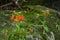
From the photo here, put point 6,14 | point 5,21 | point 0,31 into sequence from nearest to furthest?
point 0,31, point 5,21, point 6,14

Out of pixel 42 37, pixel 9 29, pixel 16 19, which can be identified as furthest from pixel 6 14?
pixel 42 37

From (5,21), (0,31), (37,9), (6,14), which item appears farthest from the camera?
(37,9)

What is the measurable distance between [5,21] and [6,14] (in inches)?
11.5

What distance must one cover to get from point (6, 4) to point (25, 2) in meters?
0.49

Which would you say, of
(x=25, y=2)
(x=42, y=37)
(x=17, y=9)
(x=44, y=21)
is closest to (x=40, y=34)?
(x=42, y=37)

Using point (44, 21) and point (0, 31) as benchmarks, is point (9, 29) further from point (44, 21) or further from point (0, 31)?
point (44, 21)

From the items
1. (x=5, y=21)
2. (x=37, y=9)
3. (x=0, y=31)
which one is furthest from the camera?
(x=37, y=9)

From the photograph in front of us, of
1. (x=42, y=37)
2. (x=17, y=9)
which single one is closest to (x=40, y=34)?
(x=42, y=37)

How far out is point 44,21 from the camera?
10.5 feet

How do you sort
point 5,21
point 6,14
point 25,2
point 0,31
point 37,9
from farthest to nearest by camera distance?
point 25,2 < point 37,9 < point 6,14 < point 5,21 < point 0,31

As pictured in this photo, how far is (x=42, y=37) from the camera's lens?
2.95 meters

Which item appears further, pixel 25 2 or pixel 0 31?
pixel 25 2

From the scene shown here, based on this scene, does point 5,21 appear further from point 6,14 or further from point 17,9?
point 17,9

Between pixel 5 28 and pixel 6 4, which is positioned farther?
pixel 6 4
